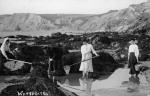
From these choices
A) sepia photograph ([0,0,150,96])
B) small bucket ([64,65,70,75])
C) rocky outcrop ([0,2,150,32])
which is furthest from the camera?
rocky outcrop ([0,2,150,32])

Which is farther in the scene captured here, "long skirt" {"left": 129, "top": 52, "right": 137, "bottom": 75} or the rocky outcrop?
the rocky outcrop

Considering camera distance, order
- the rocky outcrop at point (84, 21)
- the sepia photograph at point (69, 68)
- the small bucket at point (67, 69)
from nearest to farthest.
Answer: the sepia photograph at point (69, 68) → the small bucket at point (67, 69) → the rocky outcrop at point (84, 21)

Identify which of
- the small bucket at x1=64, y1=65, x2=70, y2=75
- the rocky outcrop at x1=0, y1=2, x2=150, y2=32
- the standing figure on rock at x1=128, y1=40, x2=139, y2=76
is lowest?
the small bucket at x1=64, y1=65, x2=70, y2=75

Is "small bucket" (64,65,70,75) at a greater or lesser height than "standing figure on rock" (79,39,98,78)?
lesser

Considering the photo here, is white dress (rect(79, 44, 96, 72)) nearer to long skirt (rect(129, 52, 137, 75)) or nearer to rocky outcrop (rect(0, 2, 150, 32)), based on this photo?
long skirt (rect(129, 52, 137, 75))

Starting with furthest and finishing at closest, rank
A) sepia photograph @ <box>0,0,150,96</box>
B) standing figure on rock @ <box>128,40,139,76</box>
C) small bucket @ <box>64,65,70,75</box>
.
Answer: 1. small bucket @ <box>64,65,70,75</box>
2. standing figure on rock @ <box>128,40,139,76</box>
3. sepia photograph @ <box>0,0,150,96</box>

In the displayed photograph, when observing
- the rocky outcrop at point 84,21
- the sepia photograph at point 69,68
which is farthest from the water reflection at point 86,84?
the rocky outcrop at point 84,21

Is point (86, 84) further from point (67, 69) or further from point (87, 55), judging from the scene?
point (67, 69)

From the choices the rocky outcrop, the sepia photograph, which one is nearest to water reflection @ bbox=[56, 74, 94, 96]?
the sepia photograph

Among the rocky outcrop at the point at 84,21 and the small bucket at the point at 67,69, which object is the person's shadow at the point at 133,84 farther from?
the rocky outcrop at the point at 84,21

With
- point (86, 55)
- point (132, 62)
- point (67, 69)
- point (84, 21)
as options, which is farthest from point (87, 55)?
point (84, 21)

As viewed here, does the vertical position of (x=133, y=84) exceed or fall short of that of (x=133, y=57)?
it falls short
